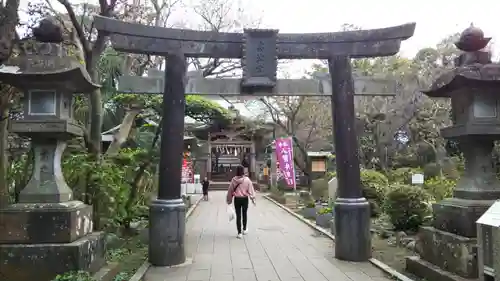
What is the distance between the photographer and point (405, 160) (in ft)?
105

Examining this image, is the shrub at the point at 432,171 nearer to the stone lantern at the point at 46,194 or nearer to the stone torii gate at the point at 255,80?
the stone torii gate at the point at 255,80

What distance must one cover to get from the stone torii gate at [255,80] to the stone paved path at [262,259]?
23.5 inches

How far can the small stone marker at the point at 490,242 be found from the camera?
13.9 ft

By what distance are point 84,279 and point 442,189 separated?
1122 centimetres

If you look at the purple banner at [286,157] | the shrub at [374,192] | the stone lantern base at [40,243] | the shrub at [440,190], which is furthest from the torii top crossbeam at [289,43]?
the purple banner at [286,157]

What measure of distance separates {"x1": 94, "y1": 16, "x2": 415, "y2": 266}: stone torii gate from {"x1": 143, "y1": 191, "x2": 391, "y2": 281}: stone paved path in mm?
596

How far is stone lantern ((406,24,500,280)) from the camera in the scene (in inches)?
247

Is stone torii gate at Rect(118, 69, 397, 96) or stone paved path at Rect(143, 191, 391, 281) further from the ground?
stone torii gate at Rect(118, 69, 397, 96)

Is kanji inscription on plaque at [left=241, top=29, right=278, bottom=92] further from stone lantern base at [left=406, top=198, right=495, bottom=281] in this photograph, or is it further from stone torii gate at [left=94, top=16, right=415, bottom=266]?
stone lantern base at [left=406, top=198, right=495, bottom=281]

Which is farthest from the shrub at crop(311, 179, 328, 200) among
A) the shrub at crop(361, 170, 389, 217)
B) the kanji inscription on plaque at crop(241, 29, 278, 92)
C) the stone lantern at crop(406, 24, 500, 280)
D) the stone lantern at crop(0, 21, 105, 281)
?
the stone lantern at crop(0, 21, 105, 281)

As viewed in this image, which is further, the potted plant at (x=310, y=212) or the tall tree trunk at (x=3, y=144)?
the potted plant at (x=310, y=212)

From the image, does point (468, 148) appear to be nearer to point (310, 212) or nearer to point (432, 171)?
point (310, 212)

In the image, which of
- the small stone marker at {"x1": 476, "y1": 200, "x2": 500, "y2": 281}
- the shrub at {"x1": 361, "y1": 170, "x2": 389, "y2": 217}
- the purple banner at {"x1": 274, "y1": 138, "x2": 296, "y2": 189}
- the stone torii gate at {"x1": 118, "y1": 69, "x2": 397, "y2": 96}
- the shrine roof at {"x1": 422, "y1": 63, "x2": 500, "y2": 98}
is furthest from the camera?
the purple banner at {"x1": 274, "y1": 138, "x2": 296, "y2": 189}

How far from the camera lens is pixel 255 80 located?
9.16 meters
